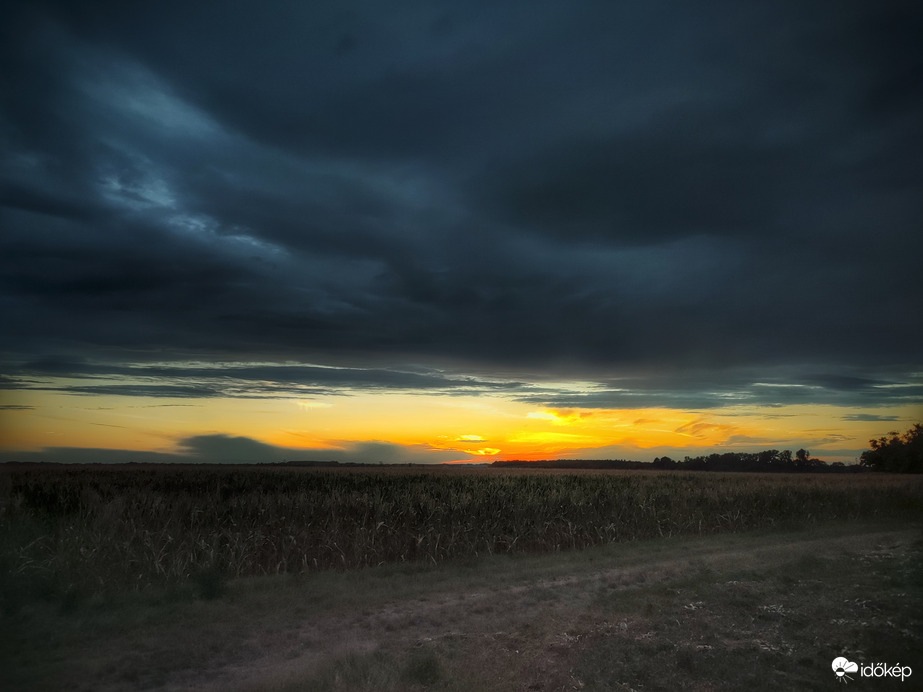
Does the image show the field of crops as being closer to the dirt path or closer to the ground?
the ground

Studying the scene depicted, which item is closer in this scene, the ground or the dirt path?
the ground

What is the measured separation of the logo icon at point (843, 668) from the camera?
5972mm

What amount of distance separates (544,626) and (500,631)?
600mm

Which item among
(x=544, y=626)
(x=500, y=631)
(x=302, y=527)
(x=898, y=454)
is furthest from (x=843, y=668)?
(x=898, y=454)

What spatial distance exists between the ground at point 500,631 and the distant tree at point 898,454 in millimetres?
70791

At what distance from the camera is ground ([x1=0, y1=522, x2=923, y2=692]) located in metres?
6.27

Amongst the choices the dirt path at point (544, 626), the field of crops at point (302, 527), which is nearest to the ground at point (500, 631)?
the dirt path at point (544, 626)

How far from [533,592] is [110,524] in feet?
30.1

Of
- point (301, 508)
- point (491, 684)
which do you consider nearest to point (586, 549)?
point (301, 508)

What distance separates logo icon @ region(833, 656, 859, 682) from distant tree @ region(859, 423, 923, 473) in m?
73.4

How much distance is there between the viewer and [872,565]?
10469 millimetres

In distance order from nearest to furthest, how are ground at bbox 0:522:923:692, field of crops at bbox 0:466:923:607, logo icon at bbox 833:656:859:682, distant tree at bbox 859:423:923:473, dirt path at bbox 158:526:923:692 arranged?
logo icon at bbox 833:656:859:682, ground at bbox 0:522:923:692, dirt path at bbox 158:526:923:692, field of crops at bbox 0:466:923:607, distant tree at bbox 859:423:923:473

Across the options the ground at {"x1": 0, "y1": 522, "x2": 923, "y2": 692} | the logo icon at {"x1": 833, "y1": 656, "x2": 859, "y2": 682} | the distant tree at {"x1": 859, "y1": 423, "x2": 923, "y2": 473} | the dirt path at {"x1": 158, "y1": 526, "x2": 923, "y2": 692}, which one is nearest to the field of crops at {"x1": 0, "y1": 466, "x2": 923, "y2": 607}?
the ground at {"x1": 0, "y1": 522, "x2": 923, "y2": 692}

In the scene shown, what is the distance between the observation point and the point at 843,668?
6145 mm
